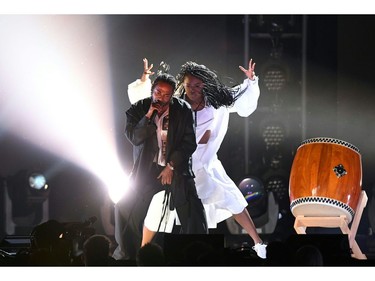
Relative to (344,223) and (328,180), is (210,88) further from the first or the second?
(344,223)

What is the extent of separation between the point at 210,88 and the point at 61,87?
3.89 ft

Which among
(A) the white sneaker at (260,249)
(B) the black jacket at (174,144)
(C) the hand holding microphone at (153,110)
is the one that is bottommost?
(A) the white sneaker at (260,249)

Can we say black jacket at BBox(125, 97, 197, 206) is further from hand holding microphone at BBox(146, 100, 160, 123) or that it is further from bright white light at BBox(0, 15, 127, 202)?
bright white light at BBox(0, 15, 127, 202)

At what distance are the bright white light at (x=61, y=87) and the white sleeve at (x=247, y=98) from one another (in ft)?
3.28

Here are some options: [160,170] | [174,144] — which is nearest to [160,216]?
[160,170]

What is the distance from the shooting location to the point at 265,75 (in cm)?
876

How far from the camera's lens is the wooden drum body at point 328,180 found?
823 centimetres

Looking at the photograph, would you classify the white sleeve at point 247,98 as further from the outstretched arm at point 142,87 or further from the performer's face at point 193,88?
the outstretched arm at point 142,87

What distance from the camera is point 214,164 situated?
866cm

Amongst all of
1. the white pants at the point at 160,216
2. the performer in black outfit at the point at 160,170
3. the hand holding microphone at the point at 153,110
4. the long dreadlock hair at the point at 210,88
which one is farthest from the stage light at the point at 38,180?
the long dreadlock hair at the point at 210,88

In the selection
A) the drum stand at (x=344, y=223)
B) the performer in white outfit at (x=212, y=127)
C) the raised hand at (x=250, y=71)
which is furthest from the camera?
the raised hand at (x=250, y=71)

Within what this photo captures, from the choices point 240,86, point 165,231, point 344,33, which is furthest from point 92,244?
point 344,33

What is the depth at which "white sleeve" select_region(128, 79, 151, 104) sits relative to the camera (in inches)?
340

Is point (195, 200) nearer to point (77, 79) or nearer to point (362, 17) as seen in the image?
point (77, 79)
